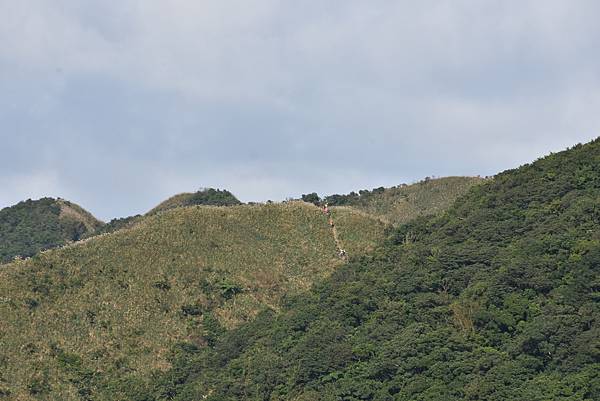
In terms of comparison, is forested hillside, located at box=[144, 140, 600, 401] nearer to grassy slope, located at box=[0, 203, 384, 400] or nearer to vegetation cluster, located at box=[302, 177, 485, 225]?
grassy slope, located at box=[0, 203, 384, 400]

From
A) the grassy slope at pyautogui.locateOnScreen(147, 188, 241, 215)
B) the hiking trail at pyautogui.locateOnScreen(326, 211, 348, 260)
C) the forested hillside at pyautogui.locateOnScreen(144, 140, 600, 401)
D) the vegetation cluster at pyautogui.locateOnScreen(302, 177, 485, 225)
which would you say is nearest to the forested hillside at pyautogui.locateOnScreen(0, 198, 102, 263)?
the grassy slope at pyautogui.locateOnScreen(147, 188, 241, 215)

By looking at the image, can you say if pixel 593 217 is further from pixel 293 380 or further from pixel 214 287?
pixel 214 287

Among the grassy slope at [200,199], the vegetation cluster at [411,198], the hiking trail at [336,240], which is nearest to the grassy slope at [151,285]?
the hiking trail at [336,240]

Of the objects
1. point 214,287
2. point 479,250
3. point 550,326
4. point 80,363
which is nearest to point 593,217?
point 479,250

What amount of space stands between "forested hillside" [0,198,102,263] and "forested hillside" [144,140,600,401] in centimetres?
9224

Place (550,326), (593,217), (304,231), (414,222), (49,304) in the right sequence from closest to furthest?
1. (550,326)
2. (593,217)
3. (49,304)
4. (414,222)
5. (304,231)

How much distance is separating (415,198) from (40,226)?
245 feet

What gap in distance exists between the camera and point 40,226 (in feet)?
622

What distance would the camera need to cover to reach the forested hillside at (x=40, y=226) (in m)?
181

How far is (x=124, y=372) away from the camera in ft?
299

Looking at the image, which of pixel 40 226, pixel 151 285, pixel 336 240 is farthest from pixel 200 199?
pixel 151 285

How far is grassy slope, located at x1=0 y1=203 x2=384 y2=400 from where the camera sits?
302 feet

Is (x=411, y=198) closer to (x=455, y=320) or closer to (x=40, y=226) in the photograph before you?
(x=455, y=320)

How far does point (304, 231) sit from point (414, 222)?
50.3 ft
